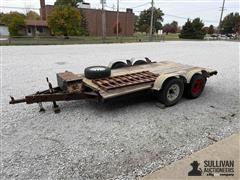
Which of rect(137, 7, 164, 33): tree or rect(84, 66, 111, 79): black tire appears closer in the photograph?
rect(84, 66, 111, 79): black tire

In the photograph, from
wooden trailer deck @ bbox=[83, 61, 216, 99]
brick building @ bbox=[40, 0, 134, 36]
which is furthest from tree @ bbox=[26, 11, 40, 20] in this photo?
wooden trailer deck @ bbox=[83, 61, 216, 99]

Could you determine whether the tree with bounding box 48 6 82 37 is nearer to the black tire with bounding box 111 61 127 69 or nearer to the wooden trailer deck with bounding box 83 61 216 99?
the black tire with bounding box 111 61 127 69

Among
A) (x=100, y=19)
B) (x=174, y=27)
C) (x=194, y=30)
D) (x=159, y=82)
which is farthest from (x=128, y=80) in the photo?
(x=174, y=27)

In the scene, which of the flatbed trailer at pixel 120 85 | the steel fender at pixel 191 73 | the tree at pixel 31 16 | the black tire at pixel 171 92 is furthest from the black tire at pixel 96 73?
the tree at pixel 31 16

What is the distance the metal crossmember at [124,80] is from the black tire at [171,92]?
364 millimetres

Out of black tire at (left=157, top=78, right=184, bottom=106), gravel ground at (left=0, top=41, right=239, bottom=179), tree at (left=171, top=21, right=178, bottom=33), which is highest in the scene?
tree at (left=171, top=21, right=178, bottom=33)

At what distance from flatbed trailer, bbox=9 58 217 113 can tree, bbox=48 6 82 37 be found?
22.3 m

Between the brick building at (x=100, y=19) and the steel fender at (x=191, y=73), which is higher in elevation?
the brick building at (x=100, y=19)

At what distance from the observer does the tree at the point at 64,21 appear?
2472cm

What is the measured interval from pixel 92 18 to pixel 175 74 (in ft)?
134

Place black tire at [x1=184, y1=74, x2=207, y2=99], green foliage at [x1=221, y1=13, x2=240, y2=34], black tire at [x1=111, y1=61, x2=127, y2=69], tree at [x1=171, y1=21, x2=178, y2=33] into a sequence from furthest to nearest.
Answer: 1. tree at [x1=171, y1=21, x2=178, y2=33]
2. green foliage at [x1=221, y1=13, x2=240, y2=34]
3. black tire at [x1=111, y1=61, x2=127, y2=69]
4. black tire at [x1=184, y1=74, x2=207, y2=99]

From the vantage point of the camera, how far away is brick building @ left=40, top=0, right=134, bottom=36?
41.5m

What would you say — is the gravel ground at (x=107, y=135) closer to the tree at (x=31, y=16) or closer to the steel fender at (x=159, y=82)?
the steel fender at (x=159, y=82)

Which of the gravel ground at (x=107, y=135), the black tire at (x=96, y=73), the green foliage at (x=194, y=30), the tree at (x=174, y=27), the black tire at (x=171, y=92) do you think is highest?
the tree at (x=174, y=27)
